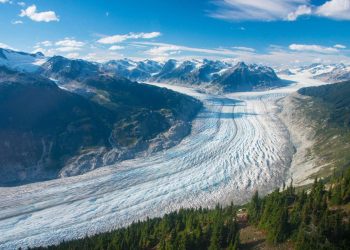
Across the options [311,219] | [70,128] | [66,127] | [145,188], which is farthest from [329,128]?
[311,219]

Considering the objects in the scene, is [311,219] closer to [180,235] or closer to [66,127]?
[180,235]

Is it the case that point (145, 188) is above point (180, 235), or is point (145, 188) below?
below

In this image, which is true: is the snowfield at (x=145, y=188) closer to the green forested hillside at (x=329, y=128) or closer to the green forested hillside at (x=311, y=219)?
the green forested hillside at (x=329, y=128)

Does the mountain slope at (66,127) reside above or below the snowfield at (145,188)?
above

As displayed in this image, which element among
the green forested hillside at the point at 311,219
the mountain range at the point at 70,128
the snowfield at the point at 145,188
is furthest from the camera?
the mountain range at the point at 70,128

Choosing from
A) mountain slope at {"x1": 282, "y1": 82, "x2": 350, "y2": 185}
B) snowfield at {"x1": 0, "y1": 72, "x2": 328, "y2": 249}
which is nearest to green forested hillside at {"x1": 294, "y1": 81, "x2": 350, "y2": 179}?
mountain slope at {"x1": 282, "y1": 82, "x2": 350, "y2": 185}

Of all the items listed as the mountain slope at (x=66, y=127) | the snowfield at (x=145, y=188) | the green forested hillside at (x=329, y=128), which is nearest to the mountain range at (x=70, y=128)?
the mountain slope at (x=66, y=127)

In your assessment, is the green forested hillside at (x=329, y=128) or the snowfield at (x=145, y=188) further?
the green forested hillside at (x=329, y=128)

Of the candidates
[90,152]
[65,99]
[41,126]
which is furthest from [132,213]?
[65,99]

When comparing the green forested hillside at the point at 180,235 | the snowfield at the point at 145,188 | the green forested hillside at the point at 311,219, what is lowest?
the snowfield at the point at 145,188
